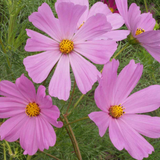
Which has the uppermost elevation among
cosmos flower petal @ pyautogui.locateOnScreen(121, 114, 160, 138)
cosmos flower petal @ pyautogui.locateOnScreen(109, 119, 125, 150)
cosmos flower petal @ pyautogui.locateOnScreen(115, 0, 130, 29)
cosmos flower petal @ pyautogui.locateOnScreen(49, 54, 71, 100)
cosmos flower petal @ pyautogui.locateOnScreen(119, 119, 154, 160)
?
cosmos flower petal @ pyautogui.locateOnScreen(115, 0, 130, 29)

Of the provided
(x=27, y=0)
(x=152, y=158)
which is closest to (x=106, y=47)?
(x=27, y=0)

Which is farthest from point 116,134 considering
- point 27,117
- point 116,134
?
point 27,117

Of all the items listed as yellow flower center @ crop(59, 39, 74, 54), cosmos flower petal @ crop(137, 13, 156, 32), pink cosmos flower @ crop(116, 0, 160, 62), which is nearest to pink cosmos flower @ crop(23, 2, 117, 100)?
yellow flower center @ crop(59, 39, 74, 54)

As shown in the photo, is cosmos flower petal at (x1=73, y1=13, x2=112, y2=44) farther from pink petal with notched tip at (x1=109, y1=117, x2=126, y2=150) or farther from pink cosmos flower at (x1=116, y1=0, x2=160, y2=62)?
pink petal with notched tip at (x1=109, y1=117, x2=126, y2=150)

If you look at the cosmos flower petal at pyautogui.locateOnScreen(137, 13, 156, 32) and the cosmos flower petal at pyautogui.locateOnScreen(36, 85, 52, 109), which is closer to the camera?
the cosmos flower petal at pyautogui.locateOnScreen(36, 85, 52, 109)

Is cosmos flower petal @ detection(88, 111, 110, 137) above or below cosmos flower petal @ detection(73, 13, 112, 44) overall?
below

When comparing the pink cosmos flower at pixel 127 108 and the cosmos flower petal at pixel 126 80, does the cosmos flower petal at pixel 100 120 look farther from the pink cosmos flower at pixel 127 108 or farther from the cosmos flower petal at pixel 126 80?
the cosmos flower petal at pixel 126 80

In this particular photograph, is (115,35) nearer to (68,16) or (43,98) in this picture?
(68,16)
